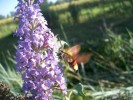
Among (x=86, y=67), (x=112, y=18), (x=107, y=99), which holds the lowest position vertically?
(x=107, y=99)

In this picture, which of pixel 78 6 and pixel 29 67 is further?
pixel 78 6

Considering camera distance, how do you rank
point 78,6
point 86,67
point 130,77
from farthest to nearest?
point 78,6, point 86,67, point 130,77

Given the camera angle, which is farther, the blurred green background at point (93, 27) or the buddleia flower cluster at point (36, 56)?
the blurred green background at point (93, 27)

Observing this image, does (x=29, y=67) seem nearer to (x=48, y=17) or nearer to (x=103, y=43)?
(x=103, y=43)

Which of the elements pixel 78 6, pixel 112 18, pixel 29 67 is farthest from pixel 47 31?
pixel 78 6

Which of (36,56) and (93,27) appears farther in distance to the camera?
(93,27)

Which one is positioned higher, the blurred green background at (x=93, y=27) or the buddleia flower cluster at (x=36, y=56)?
the blurred green background at (x=93, y=27)

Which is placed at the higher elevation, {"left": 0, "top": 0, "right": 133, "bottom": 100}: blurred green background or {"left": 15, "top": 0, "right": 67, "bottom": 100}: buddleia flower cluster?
{"left": 0, "top": 0, "right": 133, "bottom": 100}: blurred green background

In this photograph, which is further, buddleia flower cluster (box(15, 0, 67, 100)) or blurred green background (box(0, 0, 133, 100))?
blurred green background (box(0, 0, 133, 100))
